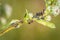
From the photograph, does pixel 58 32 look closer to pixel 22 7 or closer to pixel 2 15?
pixel 22 7

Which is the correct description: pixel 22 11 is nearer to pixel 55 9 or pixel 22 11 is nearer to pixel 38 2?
pixel 38 2

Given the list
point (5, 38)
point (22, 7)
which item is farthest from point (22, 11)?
point (5, 38)

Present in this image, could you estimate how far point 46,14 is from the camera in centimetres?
24

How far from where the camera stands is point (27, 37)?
0.68 m

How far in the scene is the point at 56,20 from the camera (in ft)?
2.30

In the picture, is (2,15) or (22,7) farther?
(22,7)

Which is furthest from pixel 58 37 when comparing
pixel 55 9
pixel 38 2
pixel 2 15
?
pixel 55 9

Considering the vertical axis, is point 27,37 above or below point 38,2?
below

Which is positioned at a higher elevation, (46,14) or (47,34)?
(46,14)

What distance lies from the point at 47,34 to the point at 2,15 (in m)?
0.25

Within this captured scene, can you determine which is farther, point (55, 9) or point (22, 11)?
point (22, 11)

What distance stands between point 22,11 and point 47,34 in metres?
0.15

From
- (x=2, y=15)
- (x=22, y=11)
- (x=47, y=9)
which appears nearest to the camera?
(x=47, y=9)

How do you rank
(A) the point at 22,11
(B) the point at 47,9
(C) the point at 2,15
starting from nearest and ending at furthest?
(B) the point at 47,9, (C) the point at 2,15, (A) the point at 22,11
